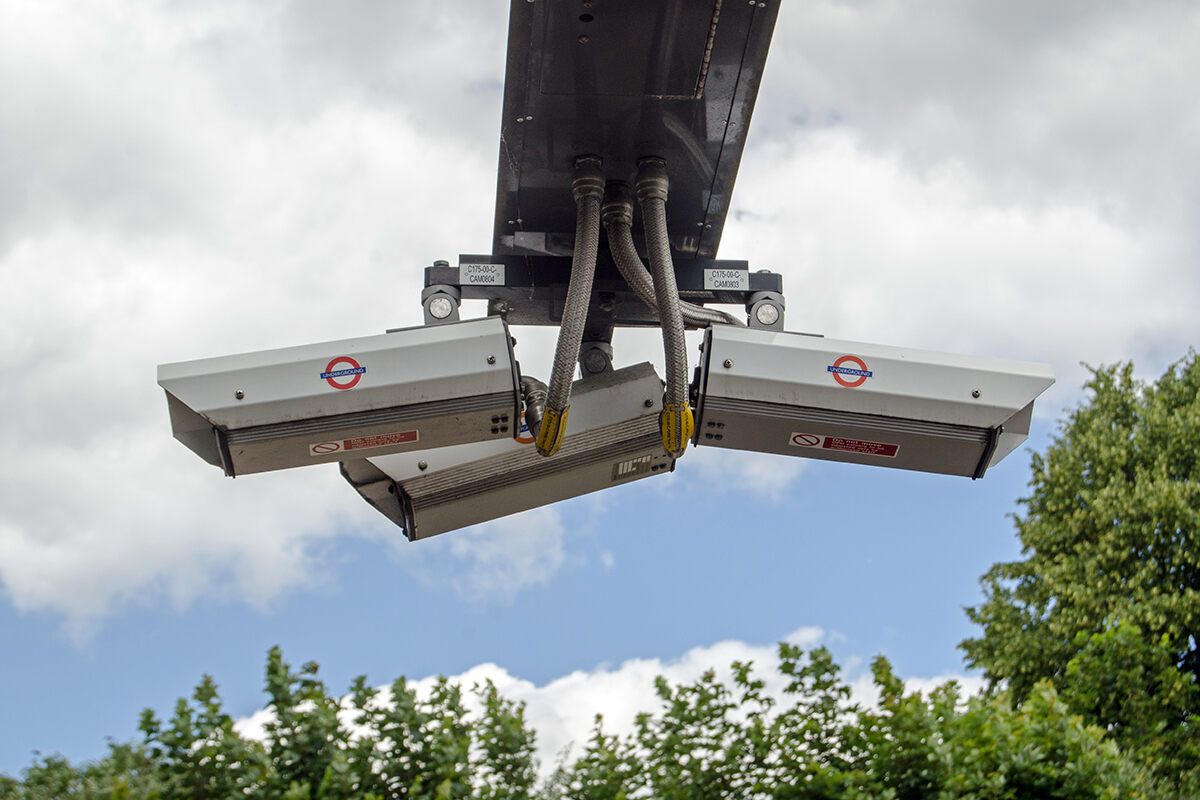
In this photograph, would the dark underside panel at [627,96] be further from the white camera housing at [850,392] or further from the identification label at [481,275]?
the white camera housing at [850,392]

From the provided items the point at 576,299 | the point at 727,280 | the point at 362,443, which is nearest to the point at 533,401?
the point at 576,299

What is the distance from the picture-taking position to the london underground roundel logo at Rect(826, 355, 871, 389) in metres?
4.79

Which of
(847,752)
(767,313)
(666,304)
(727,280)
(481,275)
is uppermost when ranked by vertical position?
(481,275)

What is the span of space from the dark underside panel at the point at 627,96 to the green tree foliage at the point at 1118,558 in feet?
25.6

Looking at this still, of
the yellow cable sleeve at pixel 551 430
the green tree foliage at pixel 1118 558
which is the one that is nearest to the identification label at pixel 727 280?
the yellow cable sleeve at pixel 551 430

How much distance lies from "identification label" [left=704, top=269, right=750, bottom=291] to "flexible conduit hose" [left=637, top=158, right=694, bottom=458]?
0.59 metres

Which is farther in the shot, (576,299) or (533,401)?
(533,401)

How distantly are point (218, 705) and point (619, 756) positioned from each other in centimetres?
147

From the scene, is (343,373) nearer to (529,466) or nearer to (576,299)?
(576,299)

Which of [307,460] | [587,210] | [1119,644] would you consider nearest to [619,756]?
[307,460]

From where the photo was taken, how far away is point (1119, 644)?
7324mm

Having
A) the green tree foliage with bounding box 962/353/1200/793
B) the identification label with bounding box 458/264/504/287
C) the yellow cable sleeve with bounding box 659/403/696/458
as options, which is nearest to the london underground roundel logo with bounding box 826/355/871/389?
the yellow cable sleeve with bounding box 659/403/696/458

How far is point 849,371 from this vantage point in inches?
189

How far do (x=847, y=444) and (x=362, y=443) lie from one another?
2086 mm
